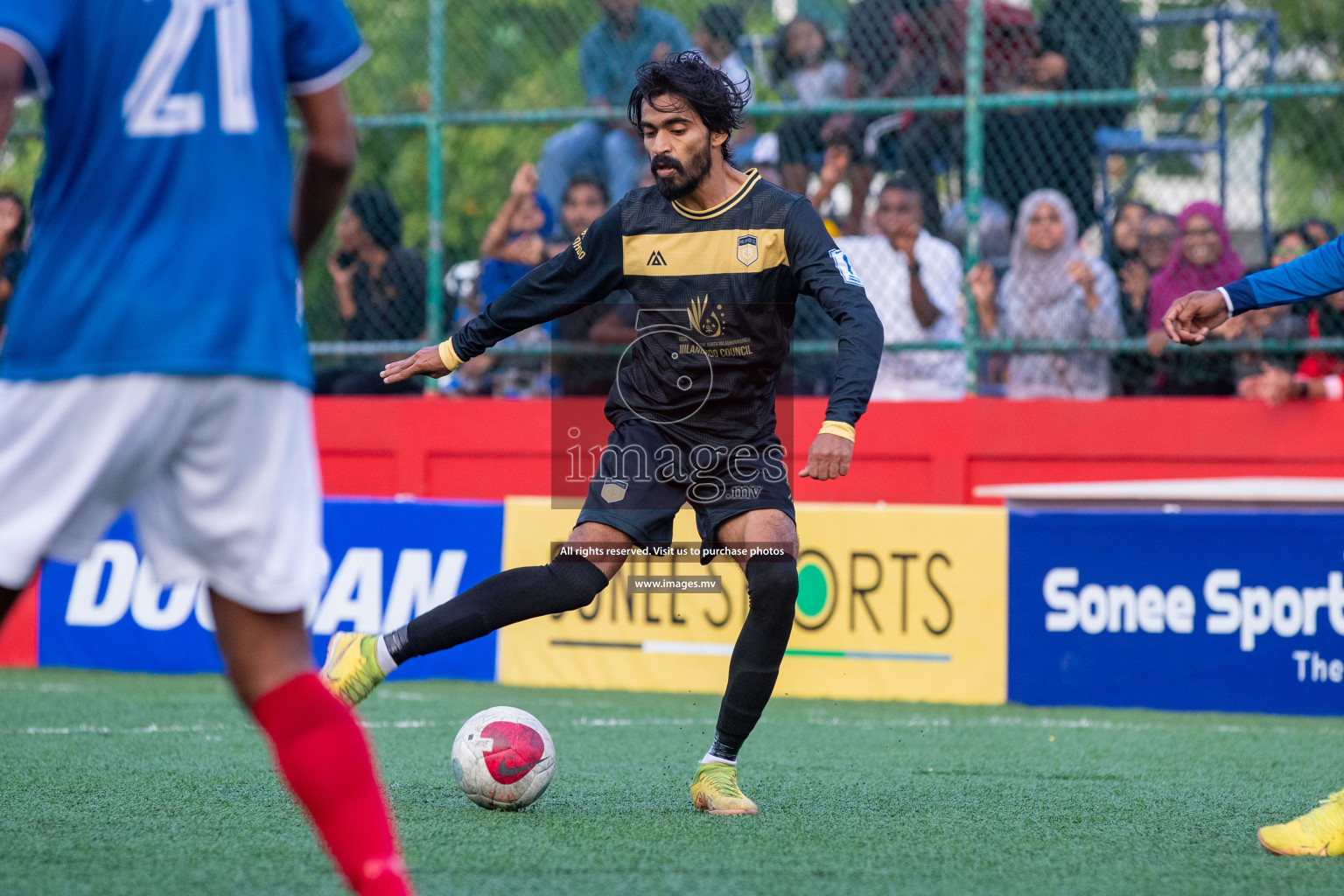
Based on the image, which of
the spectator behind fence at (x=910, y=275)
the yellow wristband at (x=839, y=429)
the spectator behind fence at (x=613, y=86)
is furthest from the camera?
the spectator behind fence at (x=613, y=86)

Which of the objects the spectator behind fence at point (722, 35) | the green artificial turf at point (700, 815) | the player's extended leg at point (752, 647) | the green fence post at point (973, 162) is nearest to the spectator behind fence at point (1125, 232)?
the green fence post at point (973, 162)

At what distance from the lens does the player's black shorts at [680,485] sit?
4.84 metres

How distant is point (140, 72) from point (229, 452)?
2.22 feet

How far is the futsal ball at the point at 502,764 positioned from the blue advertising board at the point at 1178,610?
3.91 metres

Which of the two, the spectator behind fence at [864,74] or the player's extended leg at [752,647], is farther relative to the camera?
the spectator behind fence at [864,74]

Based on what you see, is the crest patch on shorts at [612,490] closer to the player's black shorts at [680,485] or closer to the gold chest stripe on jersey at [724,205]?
the player's black shorts at [680,485]

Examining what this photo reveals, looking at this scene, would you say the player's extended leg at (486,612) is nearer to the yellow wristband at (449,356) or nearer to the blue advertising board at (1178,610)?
the yellow wristband at (449,356)

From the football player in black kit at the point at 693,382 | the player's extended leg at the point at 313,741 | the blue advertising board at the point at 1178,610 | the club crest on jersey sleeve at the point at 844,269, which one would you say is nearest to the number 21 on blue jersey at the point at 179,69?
the player's extended leg at the point at 313,741

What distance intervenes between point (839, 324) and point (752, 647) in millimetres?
1036

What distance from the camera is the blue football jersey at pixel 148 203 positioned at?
268cm

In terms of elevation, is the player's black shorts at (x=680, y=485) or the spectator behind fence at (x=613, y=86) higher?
the spectator behind fence at (x=613, y=86)

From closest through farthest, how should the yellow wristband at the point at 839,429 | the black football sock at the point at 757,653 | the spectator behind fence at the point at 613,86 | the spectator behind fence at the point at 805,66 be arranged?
1. the yellow wristband at the point at 839,429
2. the black football sock at the point at 757,653
3. the spectator behind fence at the point at 613,86
4. the spectator behind fence at the point at 805,66

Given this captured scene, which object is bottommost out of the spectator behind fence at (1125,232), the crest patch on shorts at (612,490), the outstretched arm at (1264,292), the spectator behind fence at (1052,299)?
the crest patch on shorts at (612,490)

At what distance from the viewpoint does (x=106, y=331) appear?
2668 millimetres
